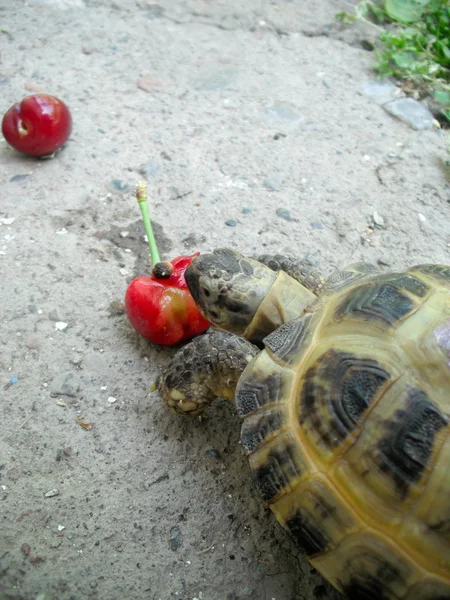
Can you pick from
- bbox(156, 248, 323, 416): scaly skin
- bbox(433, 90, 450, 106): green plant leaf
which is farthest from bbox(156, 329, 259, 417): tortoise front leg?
bbox(433, 90, 450, 106): green plant leaf

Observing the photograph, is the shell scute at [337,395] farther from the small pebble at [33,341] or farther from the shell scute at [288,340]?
the small pebble at [33,341]

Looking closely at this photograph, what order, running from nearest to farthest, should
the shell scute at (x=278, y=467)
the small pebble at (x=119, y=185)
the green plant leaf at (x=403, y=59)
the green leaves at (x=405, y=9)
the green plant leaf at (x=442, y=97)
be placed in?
the shell scute at (x=278, y=467), the small pebble at (x=119, y=185), the green plant leaf at (x=442, y=97), the green plant leaf at (x=403, y=59), the green leaves at (x=405, y=9)

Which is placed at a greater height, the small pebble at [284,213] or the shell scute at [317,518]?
the shell scute at [317,518]

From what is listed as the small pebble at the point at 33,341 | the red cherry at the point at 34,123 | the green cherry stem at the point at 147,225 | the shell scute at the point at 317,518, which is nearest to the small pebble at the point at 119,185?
the red cherry at the point at 34,123

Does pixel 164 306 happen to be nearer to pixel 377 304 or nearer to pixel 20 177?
pixel 377 304

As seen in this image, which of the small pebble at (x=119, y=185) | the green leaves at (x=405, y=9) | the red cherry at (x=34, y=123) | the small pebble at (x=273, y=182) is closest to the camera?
the red cherry at (x=34, y=123)
